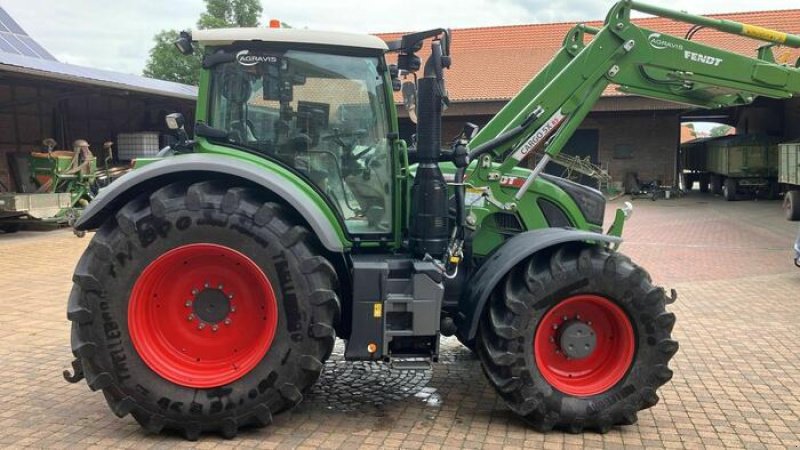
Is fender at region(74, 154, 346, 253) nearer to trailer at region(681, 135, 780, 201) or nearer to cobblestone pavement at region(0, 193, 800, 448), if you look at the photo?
cobblestone pavement at region(0, 193, 800, 448)

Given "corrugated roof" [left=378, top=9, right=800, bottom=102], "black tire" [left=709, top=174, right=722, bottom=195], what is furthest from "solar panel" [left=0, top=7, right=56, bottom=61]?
"black tire" [left=709, top=174, right=722, bottom=195]

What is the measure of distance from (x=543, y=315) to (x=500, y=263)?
40 cm

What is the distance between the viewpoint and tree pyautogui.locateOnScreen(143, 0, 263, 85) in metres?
45.6

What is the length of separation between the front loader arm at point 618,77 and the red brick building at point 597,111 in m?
17.7

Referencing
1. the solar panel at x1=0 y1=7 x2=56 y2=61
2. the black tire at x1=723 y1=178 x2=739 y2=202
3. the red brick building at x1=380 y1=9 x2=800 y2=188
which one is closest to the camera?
the solar panel at x1=0 y1=7 x2=56 y2=61

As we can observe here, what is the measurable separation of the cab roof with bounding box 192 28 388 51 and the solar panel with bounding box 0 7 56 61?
19368 millimetres

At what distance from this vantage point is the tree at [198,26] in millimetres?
45594

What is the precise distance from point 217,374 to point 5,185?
1444 centimetres

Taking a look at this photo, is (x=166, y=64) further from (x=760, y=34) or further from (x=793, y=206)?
(x=760, y=34)

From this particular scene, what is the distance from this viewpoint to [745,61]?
14.5 feet

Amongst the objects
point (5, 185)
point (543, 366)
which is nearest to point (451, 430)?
point (543, 366)

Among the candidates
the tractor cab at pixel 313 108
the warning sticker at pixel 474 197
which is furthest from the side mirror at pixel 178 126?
the warning sticker at pixel 474 197

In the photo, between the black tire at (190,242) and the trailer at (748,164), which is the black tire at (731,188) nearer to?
the trailer at (748,164)

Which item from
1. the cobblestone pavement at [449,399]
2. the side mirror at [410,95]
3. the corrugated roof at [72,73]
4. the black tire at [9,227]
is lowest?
the cobblestone pavement at [449,399]
